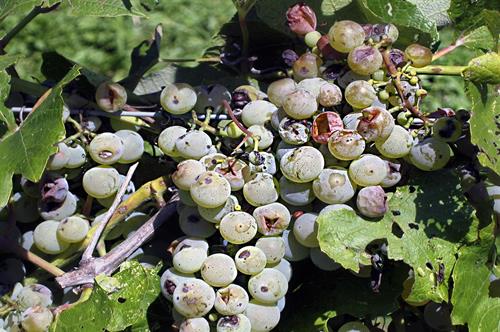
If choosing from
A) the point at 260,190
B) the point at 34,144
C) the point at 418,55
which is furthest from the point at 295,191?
the point at 34,144

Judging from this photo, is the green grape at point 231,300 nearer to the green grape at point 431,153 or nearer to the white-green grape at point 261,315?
the white-green grape at point 261,315

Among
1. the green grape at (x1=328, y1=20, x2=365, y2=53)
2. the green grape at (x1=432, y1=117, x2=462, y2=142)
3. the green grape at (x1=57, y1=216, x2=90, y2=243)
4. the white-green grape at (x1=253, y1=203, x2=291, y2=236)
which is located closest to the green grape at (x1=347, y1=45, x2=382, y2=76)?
the green grape at (x1=328, y1=20, x2=365, y2=53)

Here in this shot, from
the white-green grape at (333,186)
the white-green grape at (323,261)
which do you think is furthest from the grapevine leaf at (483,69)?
the white-green grape at (323,261)

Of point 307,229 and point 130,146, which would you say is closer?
point 307,229

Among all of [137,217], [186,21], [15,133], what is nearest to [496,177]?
[137,217]

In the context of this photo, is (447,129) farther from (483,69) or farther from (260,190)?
(260,190)

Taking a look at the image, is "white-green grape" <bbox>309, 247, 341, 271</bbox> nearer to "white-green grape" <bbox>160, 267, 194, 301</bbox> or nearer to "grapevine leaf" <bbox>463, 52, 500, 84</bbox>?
"white-green grape" <bbox>160, 267, 194, 301</bbox>
